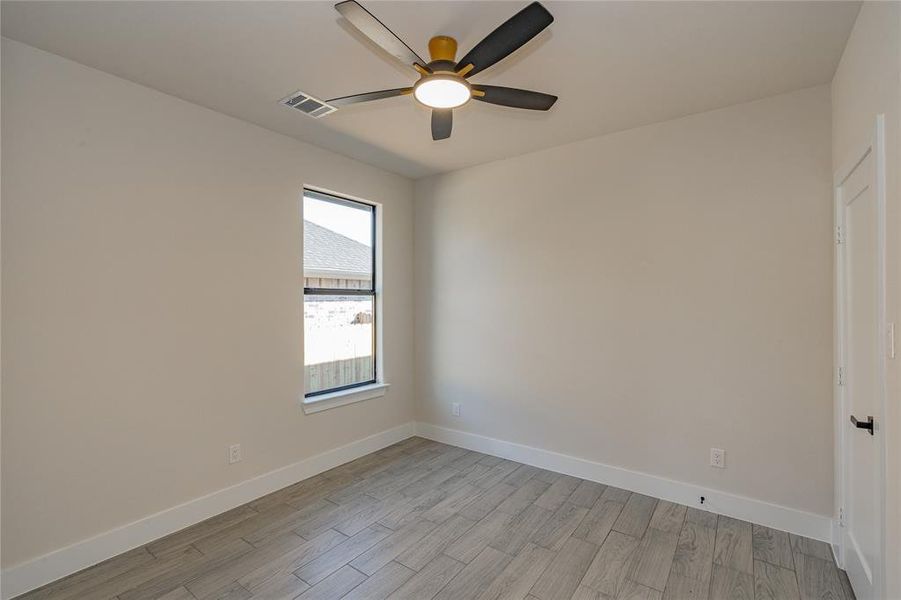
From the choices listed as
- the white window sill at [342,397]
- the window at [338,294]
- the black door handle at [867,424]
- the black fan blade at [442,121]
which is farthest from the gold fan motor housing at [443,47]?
the white window sill at [342,397]

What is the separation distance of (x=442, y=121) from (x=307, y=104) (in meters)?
1.00

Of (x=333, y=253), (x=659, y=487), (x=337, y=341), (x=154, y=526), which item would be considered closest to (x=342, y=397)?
(x=337, y=341)

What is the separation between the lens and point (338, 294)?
3.82 metres

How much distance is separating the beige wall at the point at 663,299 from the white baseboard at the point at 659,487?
0.17 ft

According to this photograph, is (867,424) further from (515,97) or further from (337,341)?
(337,341)

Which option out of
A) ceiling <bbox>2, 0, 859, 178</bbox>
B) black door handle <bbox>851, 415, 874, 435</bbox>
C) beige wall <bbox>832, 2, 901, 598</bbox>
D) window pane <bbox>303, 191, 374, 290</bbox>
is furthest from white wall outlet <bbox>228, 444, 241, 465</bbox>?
black door handle <bbox>851, 415, 874, 435</bbox>

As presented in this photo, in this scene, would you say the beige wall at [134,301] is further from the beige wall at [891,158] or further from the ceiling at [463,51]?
the beige wall at [891,158]

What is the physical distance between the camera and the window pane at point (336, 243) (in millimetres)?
3576

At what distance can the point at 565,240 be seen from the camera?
3.48m

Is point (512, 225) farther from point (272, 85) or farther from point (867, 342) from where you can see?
point (867, 342)

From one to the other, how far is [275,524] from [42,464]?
49.7 inches

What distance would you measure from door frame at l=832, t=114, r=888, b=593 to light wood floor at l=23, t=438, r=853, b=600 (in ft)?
1.39

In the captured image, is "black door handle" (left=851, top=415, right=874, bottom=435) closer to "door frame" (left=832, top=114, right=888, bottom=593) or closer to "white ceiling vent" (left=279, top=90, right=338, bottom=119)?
"door frame" (left=832, top=114, right=888, bottom=593)

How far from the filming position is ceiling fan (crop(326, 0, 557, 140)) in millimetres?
1541
